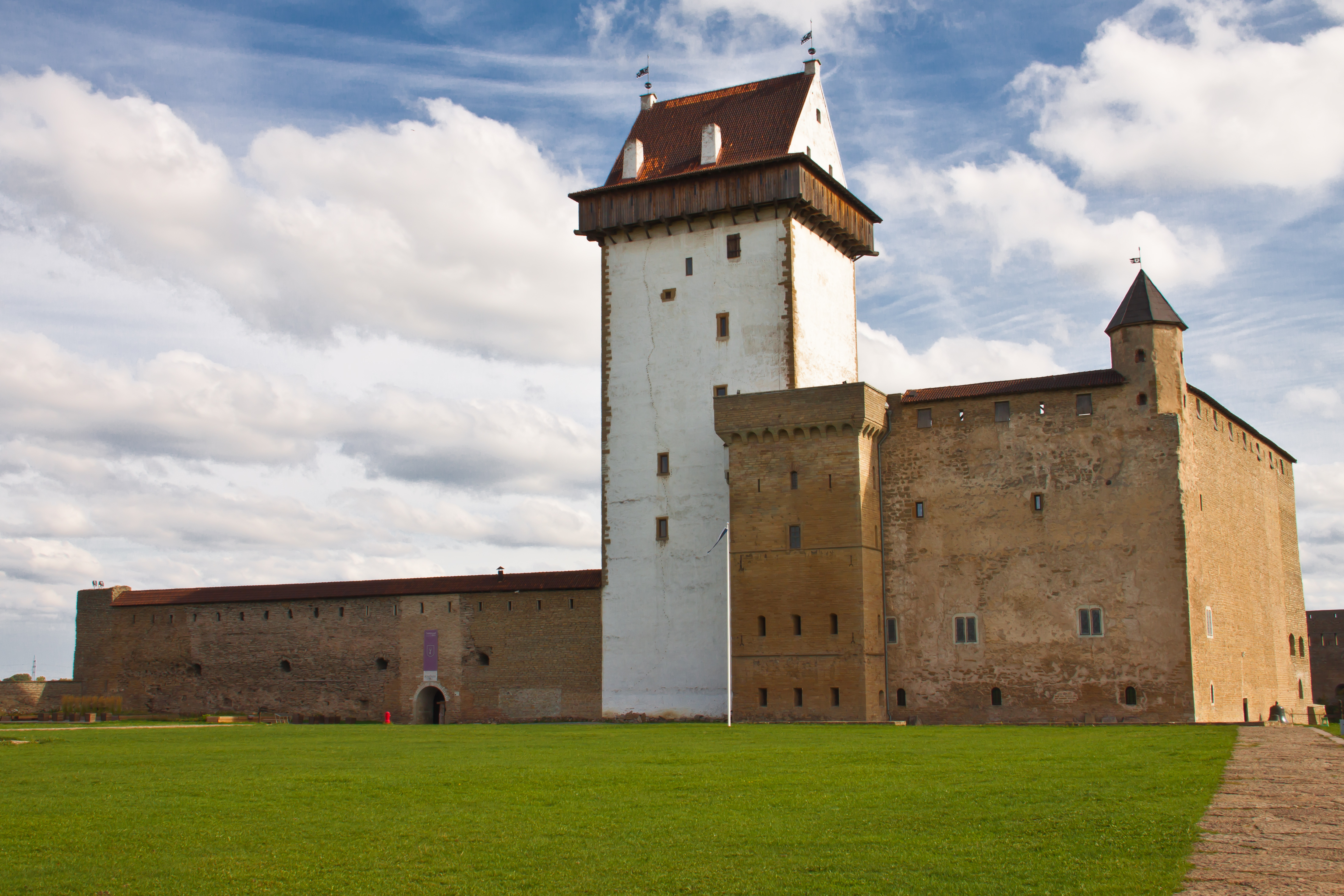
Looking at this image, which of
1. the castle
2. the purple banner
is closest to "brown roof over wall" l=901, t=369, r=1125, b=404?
the castle

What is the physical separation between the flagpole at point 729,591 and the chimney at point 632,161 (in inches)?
494

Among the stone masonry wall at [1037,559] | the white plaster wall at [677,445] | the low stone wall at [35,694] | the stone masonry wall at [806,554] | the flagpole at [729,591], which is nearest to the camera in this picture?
the stone masonry wall at [1037,559]

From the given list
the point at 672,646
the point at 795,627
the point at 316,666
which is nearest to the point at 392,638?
the point at 316,666

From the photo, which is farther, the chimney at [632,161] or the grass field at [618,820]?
the chimney at [632,161]

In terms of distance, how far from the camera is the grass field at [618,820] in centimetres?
897

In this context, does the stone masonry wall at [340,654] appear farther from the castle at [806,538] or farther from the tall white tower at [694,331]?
the tall white tower at [694,331]

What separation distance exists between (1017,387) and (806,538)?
7.58 m

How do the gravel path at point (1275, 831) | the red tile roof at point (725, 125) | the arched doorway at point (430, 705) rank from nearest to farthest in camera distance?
the gravel path at point (1275, 831) → the red tile roof at point (725, 125) → the arched doorway at point (430, 705)

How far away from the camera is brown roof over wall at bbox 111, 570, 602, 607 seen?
40.7 m

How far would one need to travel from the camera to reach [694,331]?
39.2 m

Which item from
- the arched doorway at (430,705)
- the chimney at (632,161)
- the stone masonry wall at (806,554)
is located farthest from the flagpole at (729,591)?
the chimney at (632,161)

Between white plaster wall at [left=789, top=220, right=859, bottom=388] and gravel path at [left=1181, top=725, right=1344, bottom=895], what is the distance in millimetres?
22549

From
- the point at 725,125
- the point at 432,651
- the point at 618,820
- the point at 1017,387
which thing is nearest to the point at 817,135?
Answer: the point at 725,125

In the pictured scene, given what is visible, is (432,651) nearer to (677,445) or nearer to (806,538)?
(677,445)
